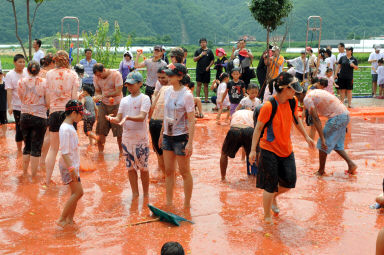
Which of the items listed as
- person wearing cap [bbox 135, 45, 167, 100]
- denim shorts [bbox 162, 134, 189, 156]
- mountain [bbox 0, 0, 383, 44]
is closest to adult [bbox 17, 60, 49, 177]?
denim shorts [bbox 162, 134, 189, 156]

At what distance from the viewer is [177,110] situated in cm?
654

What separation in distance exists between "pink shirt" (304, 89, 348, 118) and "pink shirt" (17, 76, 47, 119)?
13.6 feet

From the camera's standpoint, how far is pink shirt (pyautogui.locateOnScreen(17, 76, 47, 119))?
8.21 m

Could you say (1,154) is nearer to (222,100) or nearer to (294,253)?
(222,100)

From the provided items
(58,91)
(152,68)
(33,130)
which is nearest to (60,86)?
(58,91)

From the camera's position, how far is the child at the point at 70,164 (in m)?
6.10

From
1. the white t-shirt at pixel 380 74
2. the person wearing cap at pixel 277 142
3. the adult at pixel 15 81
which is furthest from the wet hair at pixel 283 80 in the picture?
the white t-shirt at pixel 380 74

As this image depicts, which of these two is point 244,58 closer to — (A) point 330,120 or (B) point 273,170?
(A) point 330,120

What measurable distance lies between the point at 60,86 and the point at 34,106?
568 millimetres

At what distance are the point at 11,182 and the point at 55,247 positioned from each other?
2.95m

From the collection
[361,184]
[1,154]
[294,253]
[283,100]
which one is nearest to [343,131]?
[361,184]

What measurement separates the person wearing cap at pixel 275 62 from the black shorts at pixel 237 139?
6652 mm

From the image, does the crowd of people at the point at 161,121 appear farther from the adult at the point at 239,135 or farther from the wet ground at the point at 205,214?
the wet ground at the point at 205,214

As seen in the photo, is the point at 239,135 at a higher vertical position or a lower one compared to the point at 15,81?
lower
